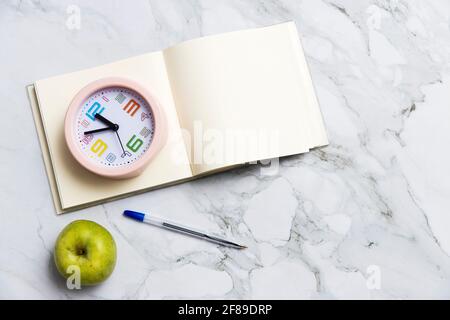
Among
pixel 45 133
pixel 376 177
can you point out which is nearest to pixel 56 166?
pixel 45 133

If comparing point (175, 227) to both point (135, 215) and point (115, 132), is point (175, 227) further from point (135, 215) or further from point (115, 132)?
point (115, 132)

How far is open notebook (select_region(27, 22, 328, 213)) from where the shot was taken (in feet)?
3.30

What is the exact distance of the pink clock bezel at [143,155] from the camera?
987mm

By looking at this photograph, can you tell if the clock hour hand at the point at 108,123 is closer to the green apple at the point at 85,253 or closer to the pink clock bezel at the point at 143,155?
the pink clock bezel at the point at 143,155

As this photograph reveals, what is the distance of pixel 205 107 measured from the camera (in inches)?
39.6

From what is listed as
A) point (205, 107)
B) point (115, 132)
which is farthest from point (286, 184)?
point (115, 132)

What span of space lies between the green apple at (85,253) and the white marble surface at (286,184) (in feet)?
0.16

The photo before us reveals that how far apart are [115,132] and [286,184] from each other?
0.30 m

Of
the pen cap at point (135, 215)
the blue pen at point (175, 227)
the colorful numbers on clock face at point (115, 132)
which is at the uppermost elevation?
the colorful numbers on clock face at point (115, 132)

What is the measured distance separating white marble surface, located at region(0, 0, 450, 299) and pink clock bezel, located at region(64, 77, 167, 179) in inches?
2.6

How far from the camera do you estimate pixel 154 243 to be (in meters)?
1.04

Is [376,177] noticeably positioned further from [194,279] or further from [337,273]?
[194,279]

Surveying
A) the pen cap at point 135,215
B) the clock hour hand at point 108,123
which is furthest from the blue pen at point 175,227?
the clock hour hand at point 108,123
